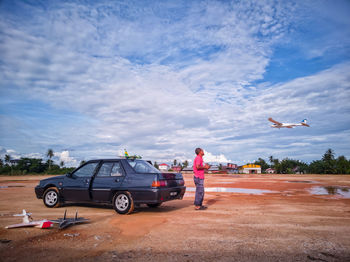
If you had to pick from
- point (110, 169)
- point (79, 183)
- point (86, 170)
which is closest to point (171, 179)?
point (110, 169)

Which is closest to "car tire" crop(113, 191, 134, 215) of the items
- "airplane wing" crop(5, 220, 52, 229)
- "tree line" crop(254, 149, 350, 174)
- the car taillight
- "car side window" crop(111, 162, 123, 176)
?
"car side window" crop(111, 162, 123, 176)

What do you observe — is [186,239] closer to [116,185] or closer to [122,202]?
[122,202]

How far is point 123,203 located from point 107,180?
34.2 inches

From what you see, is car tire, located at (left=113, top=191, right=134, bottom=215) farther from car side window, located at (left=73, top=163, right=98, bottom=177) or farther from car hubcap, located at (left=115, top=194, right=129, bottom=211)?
car side window, located at (left=73, top=163, right=98, bottom=177)

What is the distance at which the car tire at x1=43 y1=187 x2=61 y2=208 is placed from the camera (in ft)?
27.4

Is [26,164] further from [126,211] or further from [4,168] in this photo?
[126,211]

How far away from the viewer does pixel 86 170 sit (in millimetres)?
8312

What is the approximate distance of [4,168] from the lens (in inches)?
2591

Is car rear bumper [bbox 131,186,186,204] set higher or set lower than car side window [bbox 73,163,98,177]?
lower

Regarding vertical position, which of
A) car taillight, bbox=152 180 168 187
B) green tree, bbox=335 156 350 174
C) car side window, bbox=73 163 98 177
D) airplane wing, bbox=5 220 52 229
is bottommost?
airplane wing, bbox=5 220 52 229

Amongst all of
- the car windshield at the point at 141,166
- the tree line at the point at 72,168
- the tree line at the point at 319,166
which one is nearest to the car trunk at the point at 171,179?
the car windshield at the point at 141,166

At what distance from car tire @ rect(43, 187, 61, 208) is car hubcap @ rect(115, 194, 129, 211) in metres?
2.33

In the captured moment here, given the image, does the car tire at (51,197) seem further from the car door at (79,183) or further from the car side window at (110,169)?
the car side window at (110,169)

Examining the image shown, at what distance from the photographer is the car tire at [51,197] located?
329 inches
